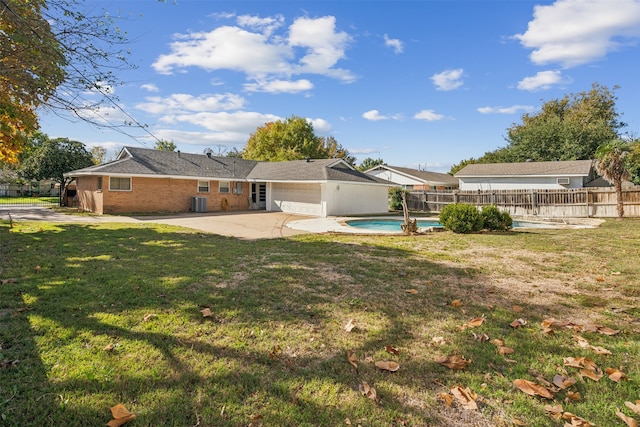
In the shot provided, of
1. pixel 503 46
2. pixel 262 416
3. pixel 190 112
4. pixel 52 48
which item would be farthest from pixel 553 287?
pixel 190 112

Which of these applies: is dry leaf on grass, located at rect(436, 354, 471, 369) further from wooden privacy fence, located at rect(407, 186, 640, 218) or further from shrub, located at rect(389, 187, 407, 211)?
shrub, located at rect(389, 187, 407, 211)

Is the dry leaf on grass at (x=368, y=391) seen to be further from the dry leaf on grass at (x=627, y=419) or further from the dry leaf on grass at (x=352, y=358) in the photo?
the dry leaf on grass at (x=627, y=419)

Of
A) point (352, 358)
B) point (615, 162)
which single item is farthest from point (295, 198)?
point (352, 358)

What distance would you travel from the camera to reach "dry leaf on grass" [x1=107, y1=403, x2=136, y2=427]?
83.7 inches

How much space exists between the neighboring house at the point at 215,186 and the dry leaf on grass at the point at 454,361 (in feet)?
57.9

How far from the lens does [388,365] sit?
9.59 ft

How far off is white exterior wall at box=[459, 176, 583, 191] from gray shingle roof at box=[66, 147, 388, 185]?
43.5 feet

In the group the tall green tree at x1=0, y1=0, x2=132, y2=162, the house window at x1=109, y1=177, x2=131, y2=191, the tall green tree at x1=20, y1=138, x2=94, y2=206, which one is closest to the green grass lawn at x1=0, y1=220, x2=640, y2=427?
the tall green tree at x1=0, y1=0, x2=132, y2=162

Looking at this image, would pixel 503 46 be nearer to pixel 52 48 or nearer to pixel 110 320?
pixel 52 48

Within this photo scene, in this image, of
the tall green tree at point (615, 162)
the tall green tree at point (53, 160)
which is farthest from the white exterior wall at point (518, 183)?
the tall green tree at point (53, 160)

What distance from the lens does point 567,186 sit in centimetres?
2803

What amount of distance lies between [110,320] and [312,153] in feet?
141

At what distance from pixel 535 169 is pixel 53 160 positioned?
46.1 metres

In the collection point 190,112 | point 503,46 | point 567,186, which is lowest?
point 567,186
